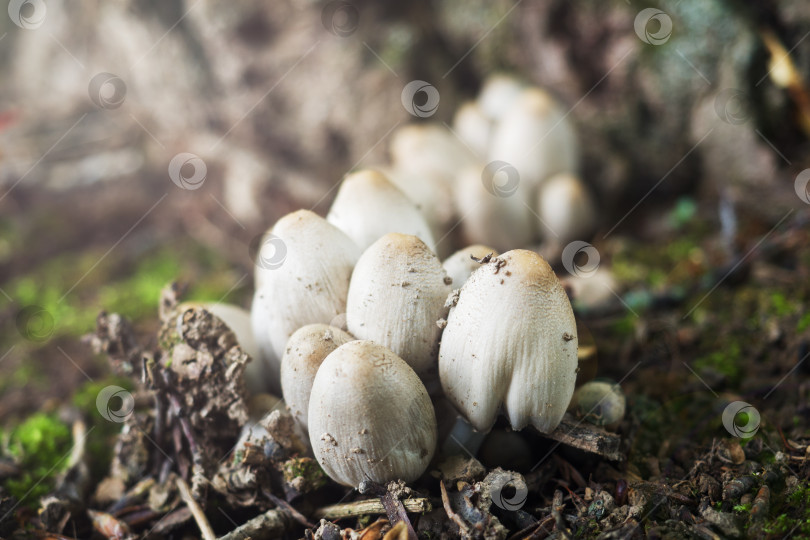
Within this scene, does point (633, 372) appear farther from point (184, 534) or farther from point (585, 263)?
point (184, 534)

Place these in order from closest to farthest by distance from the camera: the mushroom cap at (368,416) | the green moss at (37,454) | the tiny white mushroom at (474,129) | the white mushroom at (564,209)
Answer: the mushroom cap at (368,416) → the green moss at (37,454) → the white mushroom at (564,209) → the tiny white mushroom at (474,129)

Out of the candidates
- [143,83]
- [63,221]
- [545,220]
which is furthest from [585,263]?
[63,221]

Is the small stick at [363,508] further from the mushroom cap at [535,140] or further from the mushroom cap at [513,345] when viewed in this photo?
the mushroom cap at [535,140]

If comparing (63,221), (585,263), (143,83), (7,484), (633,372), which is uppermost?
(585,263)

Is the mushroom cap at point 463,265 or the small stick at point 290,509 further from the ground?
the mushroom cap at point 463,265

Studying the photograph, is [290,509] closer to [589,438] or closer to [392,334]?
[392,334]

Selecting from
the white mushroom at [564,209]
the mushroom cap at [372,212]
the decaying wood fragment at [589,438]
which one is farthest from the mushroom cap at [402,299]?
the white mushroom at [564,209]
